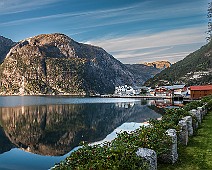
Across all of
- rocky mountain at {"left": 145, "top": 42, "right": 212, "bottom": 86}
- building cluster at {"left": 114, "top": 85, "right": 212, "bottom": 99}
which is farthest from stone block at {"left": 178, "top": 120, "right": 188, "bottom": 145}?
rocky mountain at {"left": 145, "top": 42, "right": 212, "bottom": 86}

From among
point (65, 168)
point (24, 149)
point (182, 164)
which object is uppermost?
point (65, 168)

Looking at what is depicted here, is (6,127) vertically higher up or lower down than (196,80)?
lower down

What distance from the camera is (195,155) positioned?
42.0 feet

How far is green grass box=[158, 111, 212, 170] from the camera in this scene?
1117 centimetres

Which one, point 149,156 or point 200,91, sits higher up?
point 200,91

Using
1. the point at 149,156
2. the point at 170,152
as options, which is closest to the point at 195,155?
the point at 170,152

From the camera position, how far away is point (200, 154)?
509 inches

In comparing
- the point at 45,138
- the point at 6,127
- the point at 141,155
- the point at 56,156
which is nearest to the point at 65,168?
the point at 141,155

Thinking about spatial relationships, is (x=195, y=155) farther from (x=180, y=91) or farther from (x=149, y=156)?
(x=180, y=91)

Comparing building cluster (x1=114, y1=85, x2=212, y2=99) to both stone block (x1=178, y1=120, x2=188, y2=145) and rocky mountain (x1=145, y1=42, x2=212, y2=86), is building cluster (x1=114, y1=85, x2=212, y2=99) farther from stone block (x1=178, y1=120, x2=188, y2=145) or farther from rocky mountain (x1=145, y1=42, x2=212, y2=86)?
stone block (x1=178, y1=120, x2=188, y2=145)

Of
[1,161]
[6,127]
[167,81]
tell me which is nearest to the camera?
[1,161]

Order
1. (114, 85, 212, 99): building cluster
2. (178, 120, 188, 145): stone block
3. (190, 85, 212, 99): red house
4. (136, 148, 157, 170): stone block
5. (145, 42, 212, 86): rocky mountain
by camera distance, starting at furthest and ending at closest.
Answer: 1. (145, 42, 212, 86): rocky mountain
2. (114, 85, 212, 99): building cluster
3. (190, 85, 212, 99): red house
4. (178, 120, 188, 145): stone block
5. (136, 148, 157, 170): stone block

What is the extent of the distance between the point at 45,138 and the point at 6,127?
15219 millimetres

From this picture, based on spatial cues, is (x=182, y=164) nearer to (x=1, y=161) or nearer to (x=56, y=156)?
(x=56, y=156)
